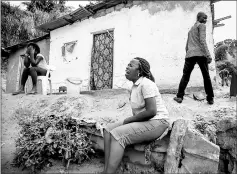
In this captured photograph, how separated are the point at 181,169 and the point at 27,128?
1.98 meters

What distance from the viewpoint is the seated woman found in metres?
1.88

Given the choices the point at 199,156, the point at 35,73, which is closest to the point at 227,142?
the point at 199,156

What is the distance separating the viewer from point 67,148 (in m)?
2.30

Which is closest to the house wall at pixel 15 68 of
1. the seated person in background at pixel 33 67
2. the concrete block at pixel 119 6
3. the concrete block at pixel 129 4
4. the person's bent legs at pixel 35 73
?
the seated person in background at pixel 33 67

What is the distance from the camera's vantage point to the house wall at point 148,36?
6207 mm

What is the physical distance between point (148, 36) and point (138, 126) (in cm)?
528

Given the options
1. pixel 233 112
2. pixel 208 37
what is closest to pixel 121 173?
pixel 233 112

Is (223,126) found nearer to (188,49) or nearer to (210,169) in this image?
(210,169)

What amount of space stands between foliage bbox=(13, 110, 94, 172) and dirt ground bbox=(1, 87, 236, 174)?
0.53 m

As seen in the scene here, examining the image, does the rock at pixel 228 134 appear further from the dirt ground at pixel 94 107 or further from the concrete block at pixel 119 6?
the concrete block at pixel 119 6

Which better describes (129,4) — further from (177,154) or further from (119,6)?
(177,154)

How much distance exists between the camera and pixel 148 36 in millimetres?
6734

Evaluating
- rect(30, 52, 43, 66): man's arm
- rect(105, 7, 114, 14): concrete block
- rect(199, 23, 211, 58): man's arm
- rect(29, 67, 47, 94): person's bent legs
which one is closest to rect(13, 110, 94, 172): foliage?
rect(199, 23, 211, 58): man's arm

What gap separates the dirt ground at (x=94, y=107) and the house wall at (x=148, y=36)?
1278 mm
